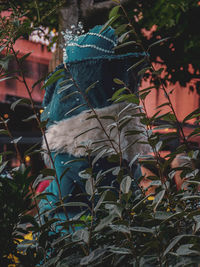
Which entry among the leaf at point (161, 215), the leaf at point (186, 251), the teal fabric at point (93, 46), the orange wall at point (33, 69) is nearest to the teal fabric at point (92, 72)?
the teal fabric at point (93, 46)

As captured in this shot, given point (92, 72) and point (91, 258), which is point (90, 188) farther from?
point (92, 72)

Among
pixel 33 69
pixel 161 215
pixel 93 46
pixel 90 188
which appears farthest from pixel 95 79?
pixel 33 69

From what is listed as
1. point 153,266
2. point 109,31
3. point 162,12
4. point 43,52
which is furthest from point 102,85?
point 43,52

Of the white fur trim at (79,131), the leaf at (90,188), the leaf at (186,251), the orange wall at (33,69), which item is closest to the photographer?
the leaf at (186,251)

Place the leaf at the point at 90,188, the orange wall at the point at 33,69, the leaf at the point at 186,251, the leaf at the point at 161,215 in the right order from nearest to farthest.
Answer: the leaf at the point at 186,251, the leaf at the point at 161,215, the leaf at the point at 90,188, the orange wall at the point at 33,69

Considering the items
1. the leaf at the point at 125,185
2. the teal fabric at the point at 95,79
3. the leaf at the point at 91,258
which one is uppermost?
the teal fabric at the point at 95,79

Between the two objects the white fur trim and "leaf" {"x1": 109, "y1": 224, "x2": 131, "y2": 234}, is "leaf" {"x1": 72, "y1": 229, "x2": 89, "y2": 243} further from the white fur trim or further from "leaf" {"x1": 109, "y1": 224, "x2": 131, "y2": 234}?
the white fur trim

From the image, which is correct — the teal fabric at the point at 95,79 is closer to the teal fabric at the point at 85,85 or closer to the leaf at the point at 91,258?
the teal fabric at the point at 85,85

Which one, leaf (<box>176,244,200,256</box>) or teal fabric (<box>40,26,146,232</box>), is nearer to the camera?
A: leaf (<box>176,244,200,256</box>)

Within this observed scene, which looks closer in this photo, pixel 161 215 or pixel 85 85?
pixel 161 215

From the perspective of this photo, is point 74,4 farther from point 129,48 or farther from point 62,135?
point 62,135


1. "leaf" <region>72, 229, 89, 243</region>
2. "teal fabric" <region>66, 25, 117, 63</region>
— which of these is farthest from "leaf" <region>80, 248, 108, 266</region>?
"teal fabric" <region>66, 25, 117, 63</region>

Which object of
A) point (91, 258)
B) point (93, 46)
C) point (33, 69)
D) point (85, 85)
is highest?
point (33, 69)

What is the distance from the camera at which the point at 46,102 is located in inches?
77.5
